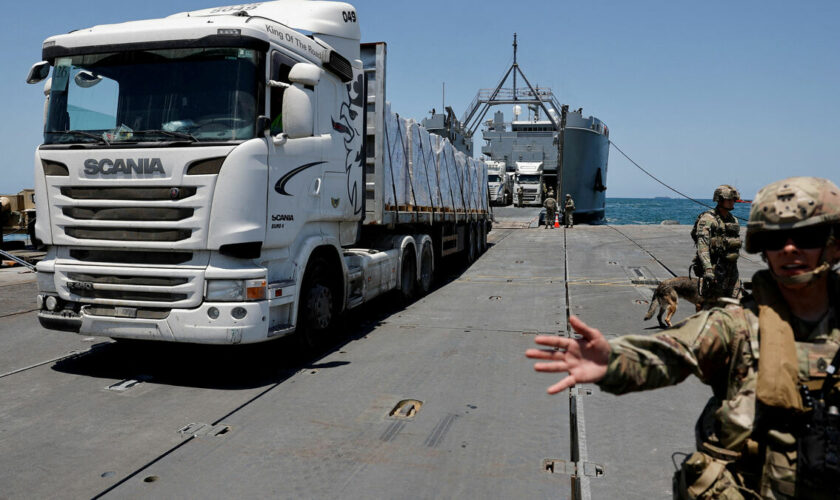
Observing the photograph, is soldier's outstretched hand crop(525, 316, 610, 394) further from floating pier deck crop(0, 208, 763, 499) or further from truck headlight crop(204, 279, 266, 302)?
truck headlight crop(204, 279, 266, 302)

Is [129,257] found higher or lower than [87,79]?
lower

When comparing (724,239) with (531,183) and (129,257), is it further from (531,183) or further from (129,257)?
(531,183)

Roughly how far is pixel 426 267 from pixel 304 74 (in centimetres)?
586

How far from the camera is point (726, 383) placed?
1.97 meters

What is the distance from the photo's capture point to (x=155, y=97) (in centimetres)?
539

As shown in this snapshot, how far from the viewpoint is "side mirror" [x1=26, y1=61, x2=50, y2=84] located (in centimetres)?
564

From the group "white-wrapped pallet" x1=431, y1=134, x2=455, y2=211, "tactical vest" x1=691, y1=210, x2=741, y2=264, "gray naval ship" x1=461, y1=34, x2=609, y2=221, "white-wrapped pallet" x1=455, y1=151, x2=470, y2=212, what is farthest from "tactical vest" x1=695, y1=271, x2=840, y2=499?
"gray naval ship" x1=461, y1=34, x2=609, y2=221

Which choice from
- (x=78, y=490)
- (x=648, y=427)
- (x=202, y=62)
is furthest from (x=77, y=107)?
(x=648, y=427)

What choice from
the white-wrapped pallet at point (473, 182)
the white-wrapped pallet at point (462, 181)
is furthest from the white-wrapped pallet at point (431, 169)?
the white-wrapped pallet at point (473, 182)

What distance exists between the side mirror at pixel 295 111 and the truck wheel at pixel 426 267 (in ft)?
17.1

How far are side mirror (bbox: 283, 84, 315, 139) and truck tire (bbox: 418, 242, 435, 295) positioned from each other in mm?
5208

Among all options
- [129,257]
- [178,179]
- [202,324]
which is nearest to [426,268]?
[202,324]

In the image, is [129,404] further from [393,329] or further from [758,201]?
[758,201]

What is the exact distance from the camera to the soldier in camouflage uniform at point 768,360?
5.69ft
